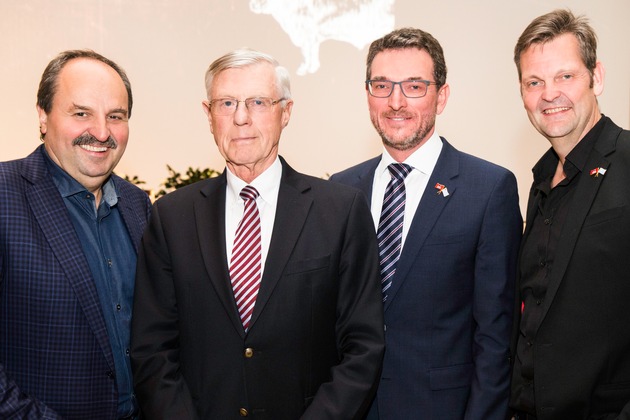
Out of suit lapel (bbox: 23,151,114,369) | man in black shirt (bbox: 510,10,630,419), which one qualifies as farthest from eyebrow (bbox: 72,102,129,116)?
man in black shirt (bbox: 510,10,630,419)

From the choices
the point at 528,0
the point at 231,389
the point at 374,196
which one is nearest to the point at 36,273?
the point at 231,389

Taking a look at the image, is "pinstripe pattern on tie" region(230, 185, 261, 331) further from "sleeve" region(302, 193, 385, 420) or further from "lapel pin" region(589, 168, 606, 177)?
"lapel pin" region(589, 168, 606, 177)

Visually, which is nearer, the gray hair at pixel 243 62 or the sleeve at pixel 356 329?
the sleeve at pixel 356 329

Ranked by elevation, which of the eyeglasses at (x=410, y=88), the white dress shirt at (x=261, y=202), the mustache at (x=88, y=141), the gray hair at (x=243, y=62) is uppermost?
the gray hair at (x=243, y=62)

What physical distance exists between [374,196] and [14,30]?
4940 millimetres

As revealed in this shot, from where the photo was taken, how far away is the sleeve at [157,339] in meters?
1.97

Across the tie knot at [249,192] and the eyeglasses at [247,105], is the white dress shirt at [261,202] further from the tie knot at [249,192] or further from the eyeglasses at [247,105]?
the eyeglasses at [247,105]

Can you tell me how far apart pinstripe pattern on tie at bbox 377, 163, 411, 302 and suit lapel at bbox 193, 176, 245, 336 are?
59 cm

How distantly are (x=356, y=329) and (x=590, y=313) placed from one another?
75 centimetres

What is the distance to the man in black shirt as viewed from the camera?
203cm

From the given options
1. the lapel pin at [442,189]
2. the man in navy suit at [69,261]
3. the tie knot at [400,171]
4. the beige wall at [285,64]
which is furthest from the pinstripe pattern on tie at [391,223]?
the beige wall at [285,64]

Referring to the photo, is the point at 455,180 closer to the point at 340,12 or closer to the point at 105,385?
the point at 105,385

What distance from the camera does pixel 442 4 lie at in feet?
19.7

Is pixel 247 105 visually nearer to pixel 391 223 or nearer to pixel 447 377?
pixel 391 223
